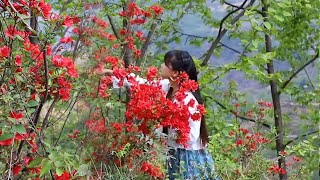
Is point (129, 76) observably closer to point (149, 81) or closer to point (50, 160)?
point (149, 81)

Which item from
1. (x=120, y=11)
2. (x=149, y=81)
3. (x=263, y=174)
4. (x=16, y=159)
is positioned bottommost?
(x=263, y=174)

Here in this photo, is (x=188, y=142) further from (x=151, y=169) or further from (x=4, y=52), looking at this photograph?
(x=4, y=52)

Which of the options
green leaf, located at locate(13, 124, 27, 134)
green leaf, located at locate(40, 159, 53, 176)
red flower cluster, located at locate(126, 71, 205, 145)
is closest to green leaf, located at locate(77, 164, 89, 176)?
green leaf, located at locate(40, 159, 53, 176)

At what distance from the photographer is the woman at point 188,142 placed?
9.32 feet

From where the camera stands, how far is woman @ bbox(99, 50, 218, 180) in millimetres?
2842

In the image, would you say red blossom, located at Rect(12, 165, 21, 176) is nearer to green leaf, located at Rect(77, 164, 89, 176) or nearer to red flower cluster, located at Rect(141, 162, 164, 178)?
green leaf, located at Rect(77, 164, 89, 176)

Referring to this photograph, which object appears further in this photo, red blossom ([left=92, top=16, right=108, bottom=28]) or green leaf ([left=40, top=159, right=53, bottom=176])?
red blossom ([left=92, top=16, right=108, bottom=28])

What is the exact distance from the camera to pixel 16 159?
2.29m

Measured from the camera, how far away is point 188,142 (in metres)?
2.93

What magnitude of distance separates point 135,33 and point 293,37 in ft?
7.87

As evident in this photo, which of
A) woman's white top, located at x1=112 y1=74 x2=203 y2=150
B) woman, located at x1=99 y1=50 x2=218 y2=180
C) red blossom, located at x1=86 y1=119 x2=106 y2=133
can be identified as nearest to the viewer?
woman's white top, located at x1=112 y1=74 x2=203 y2=150

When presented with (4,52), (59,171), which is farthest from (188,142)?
(4,52)

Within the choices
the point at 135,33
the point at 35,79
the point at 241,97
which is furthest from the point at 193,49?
the point at 35,79

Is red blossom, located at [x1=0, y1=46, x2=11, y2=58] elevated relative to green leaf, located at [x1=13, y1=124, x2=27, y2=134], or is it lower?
elevated
